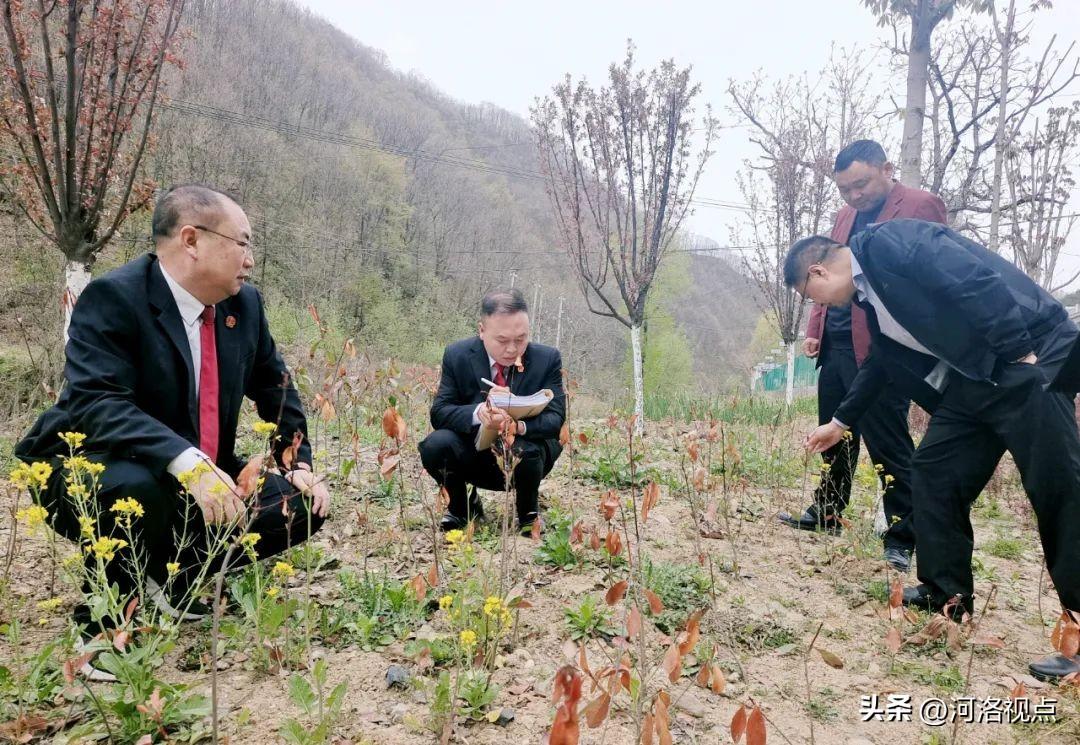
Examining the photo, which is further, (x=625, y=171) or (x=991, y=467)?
(x=625, y=171)

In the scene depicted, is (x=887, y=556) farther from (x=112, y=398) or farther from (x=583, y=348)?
(x=583, y=348)

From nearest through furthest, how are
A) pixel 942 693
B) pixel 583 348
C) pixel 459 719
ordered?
pixel 459 719, pixel 942 693, pixel 583 348

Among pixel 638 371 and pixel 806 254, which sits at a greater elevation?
pixel 806 254

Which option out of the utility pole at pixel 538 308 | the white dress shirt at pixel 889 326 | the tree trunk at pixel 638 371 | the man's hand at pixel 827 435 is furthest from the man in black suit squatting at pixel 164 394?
the utility pole at pixel 538 308

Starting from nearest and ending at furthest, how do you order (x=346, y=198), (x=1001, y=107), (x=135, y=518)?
(x=135, y=518) → (x=1001, y=107) → (x=346, y=198)

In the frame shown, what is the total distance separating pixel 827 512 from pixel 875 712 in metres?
1.98

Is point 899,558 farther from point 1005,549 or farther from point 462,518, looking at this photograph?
point 462,518

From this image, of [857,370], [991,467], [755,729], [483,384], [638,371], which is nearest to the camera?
[755,729]

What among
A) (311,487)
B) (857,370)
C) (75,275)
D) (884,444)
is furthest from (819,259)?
(75,275)

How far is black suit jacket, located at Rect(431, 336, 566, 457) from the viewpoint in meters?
3.23

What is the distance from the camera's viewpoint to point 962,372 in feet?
7.57

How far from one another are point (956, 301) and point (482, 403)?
2011mm

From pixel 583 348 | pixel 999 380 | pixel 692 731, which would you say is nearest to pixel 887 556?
pixel 999 380

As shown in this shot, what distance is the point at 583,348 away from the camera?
3459 cm
